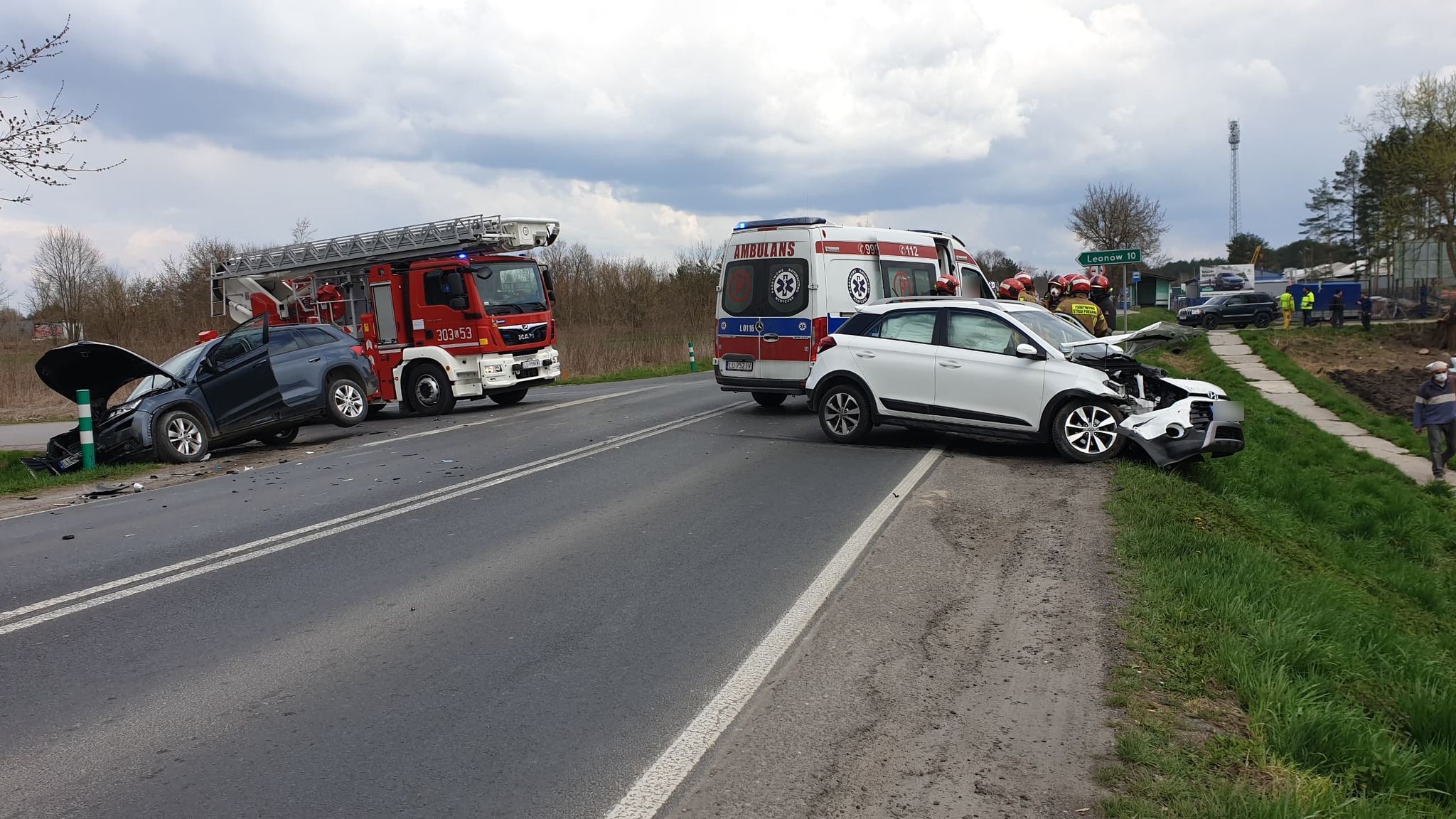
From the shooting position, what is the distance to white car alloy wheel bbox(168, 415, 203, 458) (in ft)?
43.8

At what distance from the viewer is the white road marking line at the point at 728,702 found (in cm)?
367

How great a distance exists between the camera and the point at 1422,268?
66000 mm

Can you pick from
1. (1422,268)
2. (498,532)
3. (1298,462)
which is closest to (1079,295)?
(1298,462)

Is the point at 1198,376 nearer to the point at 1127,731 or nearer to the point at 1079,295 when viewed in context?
the point at 1079,295

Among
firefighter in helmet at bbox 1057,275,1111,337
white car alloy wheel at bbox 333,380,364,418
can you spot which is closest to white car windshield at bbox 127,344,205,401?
white car alloy wheel at bbox 333,380,364,418

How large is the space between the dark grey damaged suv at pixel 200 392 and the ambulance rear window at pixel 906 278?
846cm

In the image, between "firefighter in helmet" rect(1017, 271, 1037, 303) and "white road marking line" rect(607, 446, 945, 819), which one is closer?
"white road marking line" rect(607, 446, 945, 819)

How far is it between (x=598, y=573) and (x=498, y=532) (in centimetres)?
161

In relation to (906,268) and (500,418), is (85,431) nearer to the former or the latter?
(500,418)

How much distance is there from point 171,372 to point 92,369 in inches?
35.1

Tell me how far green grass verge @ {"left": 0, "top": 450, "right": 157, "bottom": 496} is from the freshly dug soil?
23.1m

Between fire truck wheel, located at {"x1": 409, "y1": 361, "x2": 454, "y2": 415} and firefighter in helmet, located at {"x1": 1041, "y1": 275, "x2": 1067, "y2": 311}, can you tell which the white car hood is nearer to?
firefighter in helmet, located at {"x1": 1041, "y1": 275, "x2": 1067, "y2": 311}

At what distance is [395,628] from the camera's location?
5707mm

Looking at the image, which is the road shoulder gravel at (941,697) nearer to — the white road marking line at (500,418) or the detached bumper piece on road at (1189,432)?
the detached bumper piece on road at (1189,432)
